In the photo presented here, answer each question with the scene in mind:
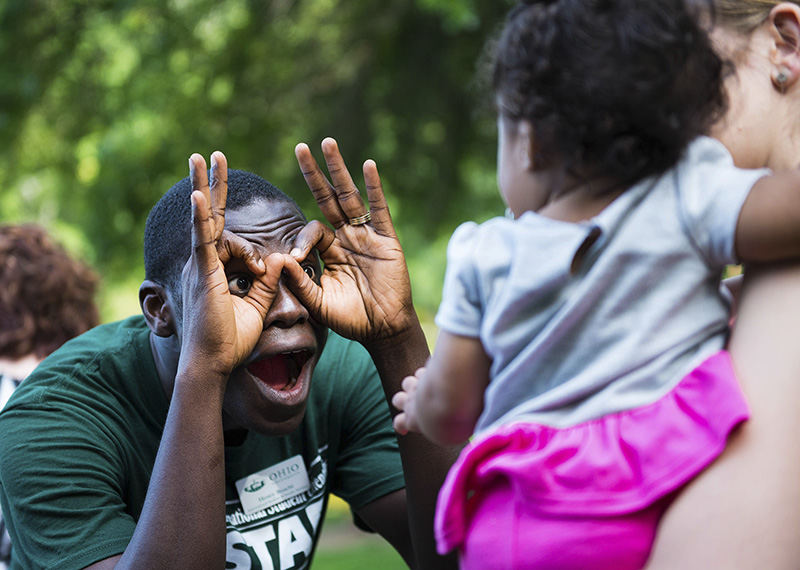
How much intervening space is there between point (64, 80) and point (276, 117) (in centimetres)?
130

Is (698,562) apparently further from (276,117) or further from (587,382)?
(276,117)

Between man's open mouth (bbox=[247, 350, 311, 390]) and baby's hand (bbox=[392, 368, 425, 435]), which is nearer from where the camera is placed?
baby's hand (bbox=[392, 368, 425, 435])

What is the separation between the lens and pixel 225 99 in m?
6.01

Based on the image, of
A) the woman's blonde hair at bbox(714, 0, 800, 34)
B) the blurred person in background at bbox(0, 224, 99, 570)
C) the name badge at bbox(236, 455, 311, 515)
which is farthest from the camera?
the blurred person in background at bbox(0, 224, 99, 570)

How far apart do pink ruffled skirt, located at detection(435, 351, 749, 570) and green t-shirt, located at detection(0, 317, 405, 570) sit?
1.21 meters

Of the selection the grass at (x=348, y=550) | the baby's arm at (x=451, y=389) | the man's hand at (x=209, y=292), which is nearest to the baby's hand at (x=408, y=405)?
the baby's arm at (x=451, y=389)

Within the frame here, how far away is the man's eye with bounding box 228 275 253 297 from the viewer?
2494mm

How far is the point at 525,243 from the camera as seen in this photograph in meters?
1.58

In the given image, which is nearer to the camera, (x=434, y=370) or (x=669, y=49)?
(x=669, y=49)

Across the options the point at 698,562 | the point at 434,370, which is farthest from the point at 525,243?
the point at 698,562

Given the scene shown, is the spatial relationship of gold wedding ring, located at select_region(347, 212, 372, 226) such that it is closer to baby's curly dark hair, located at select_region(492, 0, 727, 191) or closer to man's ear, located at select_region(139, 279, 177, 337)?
man's ear, located at select_region(139, 279, 177, 337)

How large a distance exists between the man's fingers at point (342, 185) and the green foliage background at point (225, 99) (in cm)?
303

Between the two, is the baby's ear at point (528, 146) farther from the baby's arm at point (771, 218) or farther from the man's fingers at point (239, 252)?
the man's fingers at point (239, 252)

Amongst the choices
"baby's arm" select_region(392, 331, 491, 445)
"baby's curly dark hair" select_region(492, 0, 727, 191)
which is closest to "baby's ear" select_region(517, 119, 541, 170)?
"baby's curly dark hair" select_region(492, 0, 727, 191)
